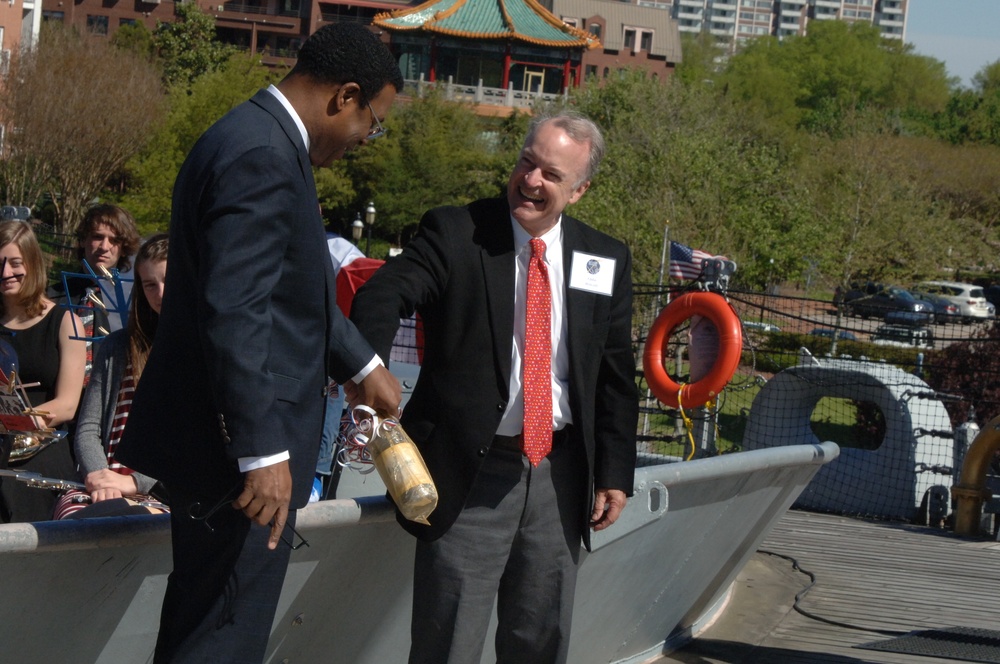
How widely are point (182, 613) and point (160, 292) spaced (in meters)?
1.37

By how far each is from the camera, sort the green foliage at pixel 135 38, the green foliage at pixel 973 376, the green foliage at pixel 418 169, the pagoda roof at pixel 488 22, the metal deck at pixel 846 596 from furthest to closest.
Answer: the pagoda roof at pixel 488 22 < the green foliage at pixel 135 38 < the green foliage at pixel 418 169 < the green foliage at pixel 973 376 < the metal deck at pixel 846 596

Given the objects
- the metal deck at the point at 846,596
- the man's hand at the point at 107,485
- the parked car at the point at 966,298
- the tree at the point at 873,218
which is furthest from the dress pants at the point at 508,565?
the parked car at the point at 966,298

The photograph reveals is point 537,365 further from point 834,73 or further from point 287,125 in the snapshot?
point 834,73

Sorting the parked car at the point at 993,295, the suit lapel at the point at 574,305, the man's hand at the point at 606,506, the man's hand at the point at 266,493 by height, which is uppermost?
the suit lapel at the point at 574,305

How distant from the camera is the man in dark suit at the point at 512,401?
321 centimetres

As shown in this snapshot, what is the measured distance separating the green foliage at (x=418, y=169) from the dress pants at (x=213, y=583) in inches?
1628

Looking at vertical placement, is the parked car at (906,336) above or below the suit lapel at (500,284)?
below

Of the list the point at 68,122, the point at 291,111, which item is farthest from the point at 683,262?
the point at 68,122

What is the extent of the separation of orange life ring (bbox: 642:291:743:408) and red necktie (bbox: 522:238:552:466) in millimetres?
2783

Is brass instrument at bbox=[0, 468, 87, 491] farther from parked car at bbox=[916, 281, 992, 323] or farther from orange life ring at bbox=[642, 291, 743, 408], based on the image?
parked car at bbox=[916, 281, 992, 323]

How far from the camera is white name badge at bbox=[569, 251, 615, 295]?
3402mm

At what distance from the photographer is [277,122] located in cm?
263

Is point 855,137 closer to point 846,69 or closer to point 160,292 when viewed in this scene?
point 160,292

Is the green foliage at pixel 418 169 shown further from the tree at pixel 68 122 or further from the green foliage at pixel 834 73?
the green foliage at pixel 834 73
